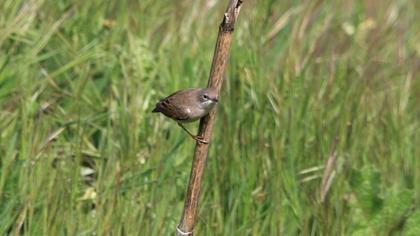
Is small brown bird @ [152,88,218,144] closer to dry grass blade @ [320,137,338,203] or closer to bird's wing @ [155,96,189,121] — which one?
bird's wing @ [155,96,189,121]

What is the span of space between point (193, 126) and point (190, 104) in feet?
3.97

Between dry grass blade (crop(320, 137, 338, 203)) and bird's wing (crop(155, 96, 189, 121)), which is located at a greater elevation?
bird's wing (crop(155, 96, 189, 121))

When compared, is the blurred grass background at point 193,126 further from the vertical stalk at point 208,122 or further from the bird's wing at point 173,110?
the vertical stalk at point 208,122

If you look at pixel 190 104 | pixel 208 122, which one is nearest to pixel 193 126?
pixel 190 104

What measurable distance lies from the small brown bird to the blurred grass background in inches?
16.0

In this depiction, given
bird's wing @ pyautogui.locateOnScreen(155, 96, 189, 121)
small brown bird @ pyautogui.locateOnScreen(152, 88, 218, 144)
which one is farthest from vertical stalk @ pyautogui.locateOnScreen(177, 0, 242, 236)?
bird's wing @ pyautogui.locateOnScreen(155, 96, 189, 121)

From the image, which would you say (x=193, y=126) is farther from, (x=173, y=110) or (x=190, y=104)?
(x=190, y=104)

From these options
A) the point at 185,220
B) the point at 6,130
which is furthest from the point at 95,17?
the point at 185,220

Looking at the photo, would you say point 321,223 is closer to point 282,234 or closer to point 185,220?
point 282,234

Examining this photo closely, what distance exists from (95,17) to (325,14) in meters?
1.52

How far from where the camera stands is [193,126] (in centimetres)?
459

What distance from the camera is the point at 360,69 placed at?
5266mm

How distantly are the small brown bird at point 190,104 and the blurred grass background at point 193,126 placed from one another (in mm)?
407

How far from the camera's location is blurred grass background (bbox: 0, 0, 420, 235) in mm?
3834
